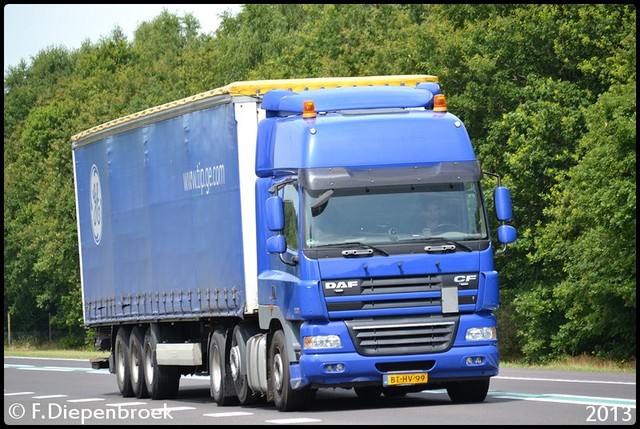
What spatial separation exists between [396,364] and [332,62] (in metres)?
51.1

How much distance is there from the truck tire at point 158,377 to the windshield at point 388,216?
22.6 feet

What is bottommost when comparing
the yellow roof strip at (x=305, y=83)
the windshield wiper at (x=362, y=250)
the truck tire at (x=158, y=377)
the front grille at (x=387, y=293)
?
the truck tire at (x=158, y=377)

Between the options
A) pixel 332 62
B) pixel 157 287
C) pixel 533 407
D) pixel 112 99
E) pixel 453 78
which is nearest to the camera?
pixel 533 407

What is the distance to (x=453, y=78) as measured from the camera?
176 ft

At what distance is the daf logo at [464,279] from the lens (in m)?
18.1

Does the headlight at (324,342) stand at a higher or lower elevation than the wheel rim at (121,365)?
higher

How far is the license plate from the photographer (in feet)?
59.1

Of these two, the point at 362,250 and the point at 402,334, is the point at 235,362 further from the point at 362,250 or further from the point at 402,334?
the point at 362,250

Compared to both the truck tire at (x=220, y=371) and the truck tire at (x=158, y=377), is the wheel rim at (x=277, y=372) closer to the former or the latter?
the truck tire at (x=220, y=371)

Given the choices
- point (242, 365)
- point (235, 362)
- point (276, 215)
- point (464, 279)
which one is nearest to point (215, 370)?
point (235, 362)

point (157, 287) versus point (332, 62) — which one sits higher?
point (332, 62)

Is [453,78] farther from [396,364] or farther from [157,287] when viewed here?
[396,364]

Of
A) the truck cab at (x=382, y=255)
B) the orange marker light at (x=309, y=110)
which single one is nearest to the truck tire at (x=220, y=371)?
the truck cab at (x=382, y=255)

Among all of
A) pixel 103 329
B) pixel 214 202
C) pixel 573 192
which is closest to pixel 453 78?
pixel 573 192
